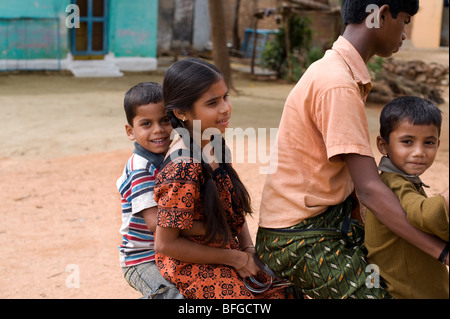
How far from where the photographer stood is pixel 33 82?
11727 millimetres

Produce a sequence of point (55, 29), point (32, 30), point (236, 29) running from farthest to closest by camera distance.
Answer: point (236, 29) < point (55, 29) < point (32, 30)

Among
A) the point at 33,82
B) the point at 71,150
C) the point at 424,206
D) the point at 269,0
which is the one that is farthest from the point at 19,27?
the point at 424,206

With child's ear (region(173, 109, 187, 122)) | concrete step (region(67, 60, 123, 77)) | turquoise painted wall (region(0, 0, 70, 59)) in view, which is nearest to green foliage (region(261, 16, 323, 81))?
concrete step (region(67, 60, 123, 77))

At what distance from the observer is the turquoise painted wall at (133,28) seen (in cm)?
1349

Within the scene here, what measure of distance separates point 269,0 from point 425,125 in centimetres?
1728

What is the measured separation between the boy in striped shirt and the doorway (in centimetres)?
1143

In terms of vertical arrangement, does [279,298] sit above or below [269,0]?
below

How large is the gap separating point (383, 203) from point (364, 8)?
67cm

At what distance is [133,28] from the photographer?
1372cm

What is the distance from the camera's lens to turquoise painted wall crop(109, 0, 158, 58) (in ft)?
44.3

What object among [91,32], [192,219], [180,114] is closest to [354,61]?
[180,114]

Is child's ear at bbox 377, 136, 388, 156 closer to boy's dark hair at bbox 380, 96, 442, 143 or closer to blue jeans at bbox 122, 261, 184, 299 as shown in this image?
boy's dark hair at bbox 380, 96, 442, 143

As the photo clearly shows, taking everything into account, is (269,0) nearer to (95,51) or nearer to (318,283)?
(95,51)

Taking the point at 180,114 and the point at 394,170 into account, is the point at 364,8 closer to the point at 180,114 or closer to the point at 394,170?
the point at 394,170
